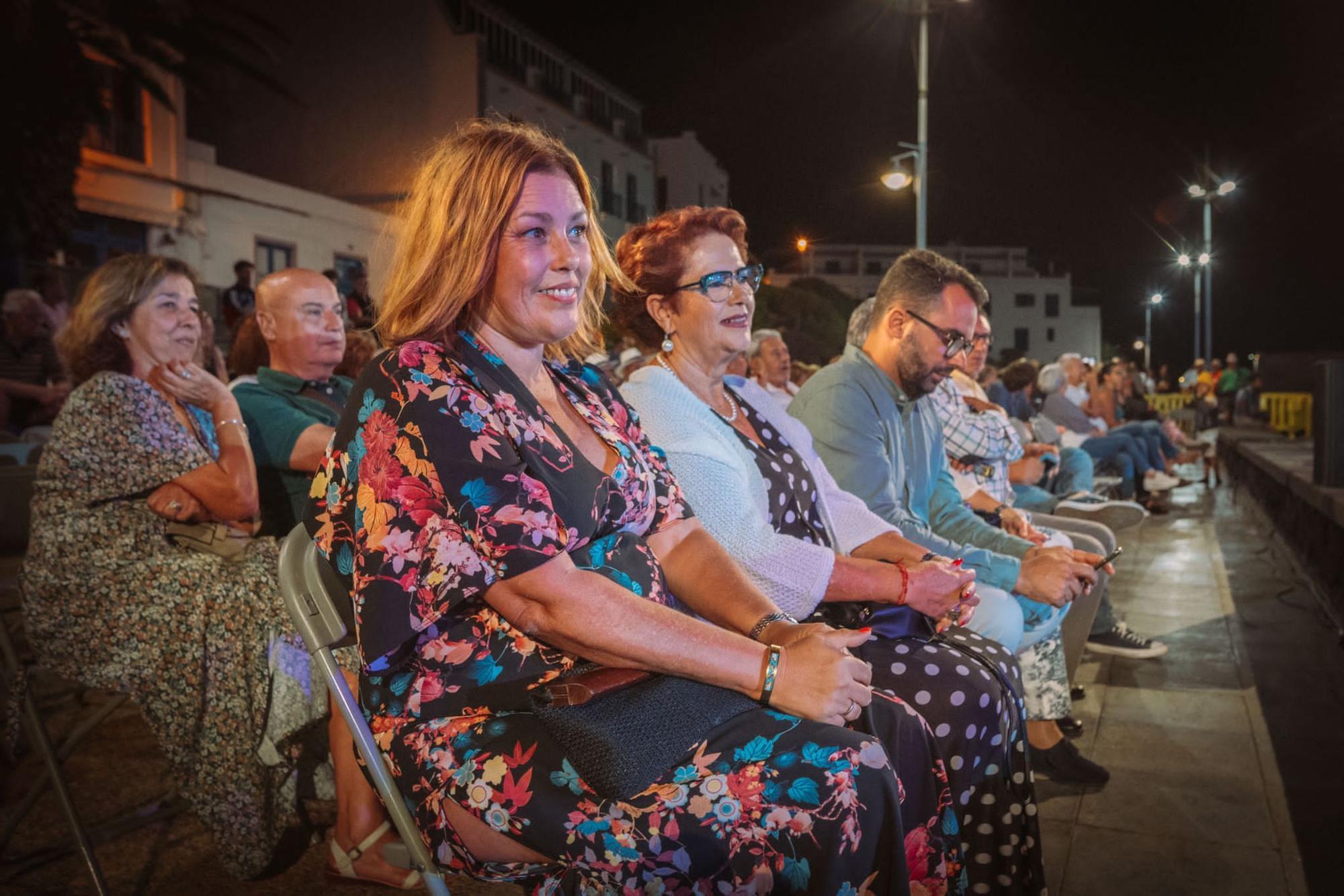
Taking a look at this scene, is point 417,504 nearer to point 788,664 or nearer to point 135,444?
point 788,664

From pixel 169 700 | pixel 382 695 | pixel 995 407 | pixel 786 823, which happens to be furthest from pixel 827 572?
pixel 995 407

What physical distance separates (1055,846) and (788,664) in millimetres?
1781

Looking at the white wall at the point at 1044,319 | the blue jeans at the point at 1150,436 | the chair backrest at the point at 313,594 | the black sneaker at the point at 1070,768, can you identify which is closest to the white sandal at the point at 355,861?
the chair backrest at the point at 313,594

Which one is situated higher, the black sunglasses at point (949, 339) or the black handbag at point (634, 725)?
the black sunglasses at point (949, 339)

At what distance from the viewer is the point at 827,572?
234cm

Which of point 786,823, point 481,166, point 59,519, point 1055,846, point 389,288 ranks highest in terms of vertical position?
point 481,166

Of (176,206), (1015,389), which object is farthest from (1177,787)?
(176,206)

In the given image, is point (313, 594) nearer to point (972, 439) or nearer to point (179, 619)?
point (179, 619)

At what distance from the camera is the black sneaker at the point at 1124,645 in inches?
190

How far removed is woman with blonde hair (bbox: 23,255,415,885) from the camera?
8.61 ft

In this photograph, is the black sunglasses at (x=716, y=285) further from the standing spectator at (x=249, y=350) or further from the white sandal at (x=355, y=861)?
the standing spectator at (x=249, y=350)

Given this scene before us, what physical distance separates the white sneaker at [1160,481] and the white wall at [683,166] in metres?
26.8

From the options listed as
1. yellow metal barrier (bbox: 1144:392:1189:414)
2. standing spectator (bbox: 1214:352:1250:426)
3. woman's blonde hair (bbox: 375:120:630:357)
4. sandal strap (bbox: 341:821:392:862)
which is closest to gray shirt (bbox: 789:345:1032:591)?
woman's blonde hair (bbox: 375:120:630:357)

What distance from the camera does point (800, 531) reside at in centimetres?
265
